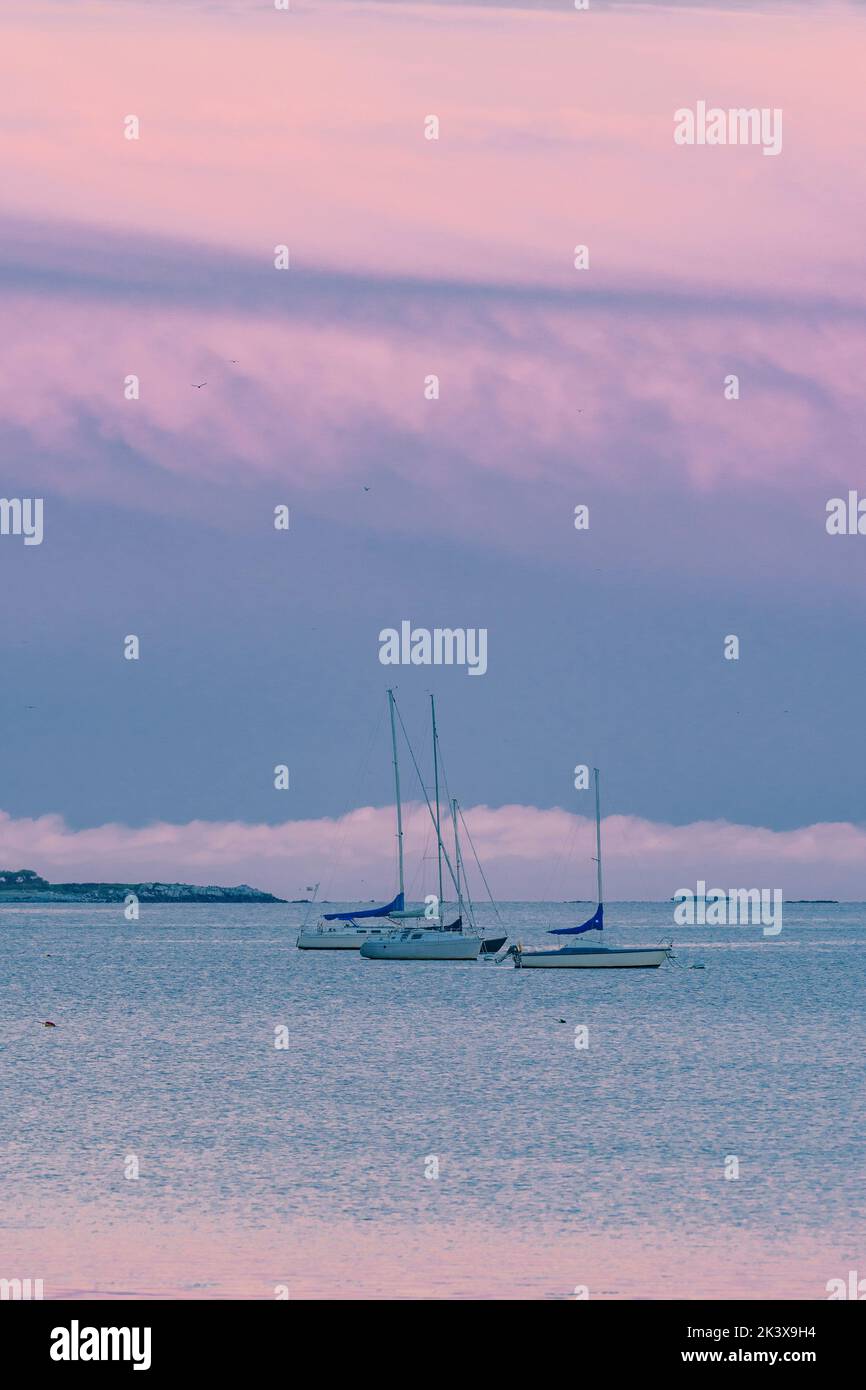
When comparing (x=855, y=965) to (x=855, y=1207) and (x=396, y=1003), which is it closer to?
(x=396, y=1003)

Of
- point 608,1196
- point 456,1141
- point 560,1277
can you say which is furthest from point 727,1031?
point 560,1277

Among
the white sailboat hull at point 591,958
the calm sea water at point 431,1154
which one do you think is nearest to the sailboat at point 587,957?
the white sailboat hull at point 591,958

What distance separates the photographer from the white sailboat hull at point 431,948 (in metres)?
144

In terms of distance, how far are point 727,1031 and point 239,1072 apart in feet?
104

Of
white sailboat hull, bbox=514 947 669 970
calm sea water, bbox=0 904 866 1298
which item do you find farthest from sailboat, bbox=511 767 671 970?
calm sea water, bbox=0 904 866 1298

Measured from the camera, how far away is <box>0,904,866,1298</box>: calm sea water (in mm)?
33312

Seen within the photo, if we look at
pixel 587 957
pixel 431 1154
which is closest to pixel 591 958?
pixel 587 957

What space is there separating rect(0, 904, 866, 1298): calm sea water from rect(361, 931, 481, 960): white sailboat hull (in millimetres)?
39615

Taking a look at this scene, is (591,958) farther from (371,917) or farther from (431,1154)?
(431,1154)

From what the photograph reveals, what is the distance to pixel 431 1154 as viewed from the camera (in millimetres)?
47562

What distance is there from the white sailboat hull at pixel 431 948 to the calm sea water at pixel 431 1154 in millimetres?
39615

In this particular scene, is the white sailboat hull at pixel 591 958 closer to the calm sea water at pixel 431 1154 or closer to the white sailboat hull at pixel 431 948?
the white sailboat hull at pixel 431 948
